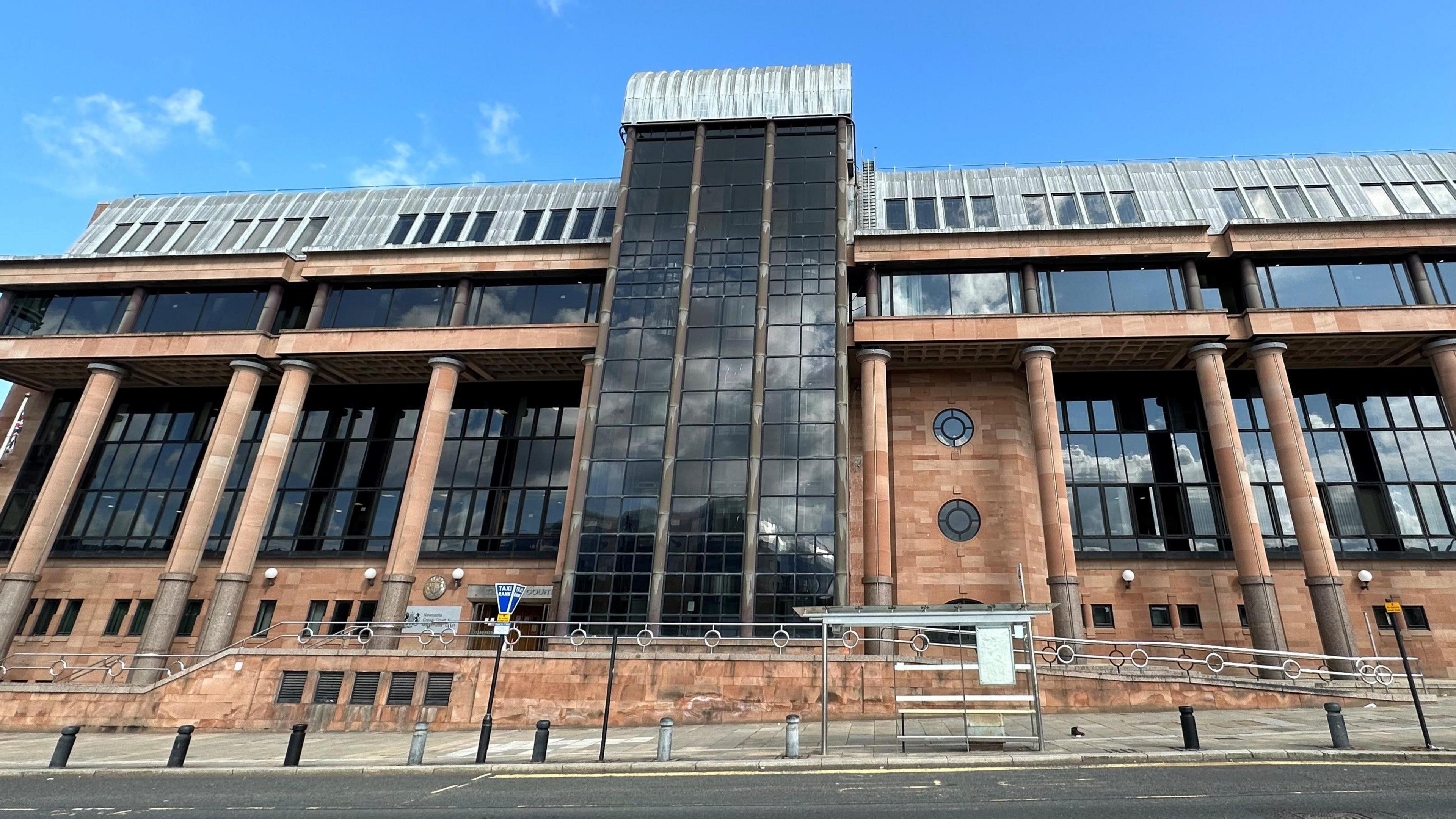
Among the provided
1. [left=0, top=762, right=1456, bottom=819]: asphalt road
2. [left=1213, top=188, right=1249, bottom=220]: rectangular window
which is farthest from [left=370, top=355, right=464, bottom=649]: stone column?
[left=1213, top=188, right=1249, bottom=220]: rectangular window

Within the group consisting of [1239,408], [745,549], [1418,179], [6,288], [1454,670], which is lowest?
[1454,670]

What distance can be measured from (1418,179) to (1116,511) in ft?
74.3

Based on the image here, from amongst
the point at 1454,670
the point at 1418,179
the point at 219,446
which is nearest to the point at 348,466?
the point at 219,446

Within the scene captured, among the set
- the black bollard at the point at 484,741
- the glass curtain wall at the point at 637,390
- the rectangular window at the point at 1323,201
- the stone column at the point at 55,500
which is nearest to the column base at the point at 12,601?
the stone column at the point at 55,500

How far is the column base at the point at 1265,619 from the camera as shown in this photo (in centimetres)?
2434

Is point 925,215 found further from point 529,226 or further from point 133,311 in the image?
point 133,311

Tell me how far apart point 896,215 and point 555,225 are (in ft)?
59.1

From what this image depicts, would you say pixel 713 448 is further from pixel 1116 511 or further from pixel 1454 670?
pixel 1454 670

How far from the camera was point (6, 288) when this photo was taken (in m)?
35.8

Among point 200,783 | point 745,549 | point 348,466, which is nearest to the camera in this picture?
point 200,783

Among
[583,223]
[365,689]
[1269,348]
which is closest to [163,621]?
[365,689]

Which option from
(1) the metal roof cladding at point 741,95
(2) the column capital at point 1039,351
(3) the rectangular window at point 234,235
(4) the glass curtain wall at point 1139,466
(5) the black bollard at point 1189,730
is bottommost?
(5) the black bollard at point 1189,730

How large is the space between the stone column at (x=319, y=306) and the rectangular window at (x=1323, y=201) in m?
47.4

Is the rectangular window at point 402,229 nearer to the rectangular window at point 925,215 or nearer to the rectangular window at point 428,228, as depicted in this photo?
the rectangular window at point 428,228
